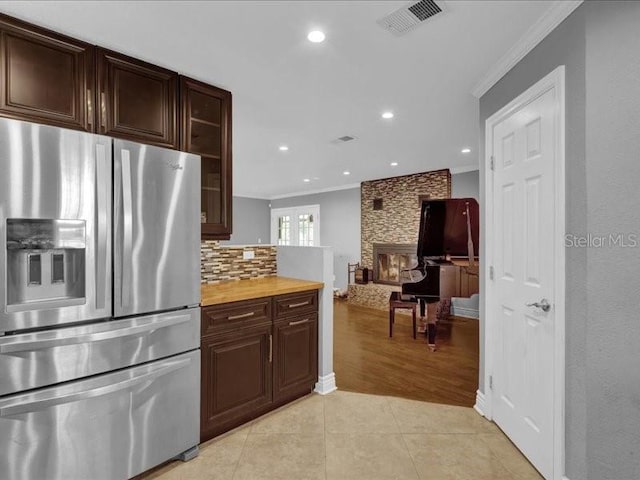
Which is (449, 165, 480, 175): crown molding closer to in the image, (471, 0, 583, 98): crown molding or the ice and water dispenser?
(471, 0, 583, 98): crown molding

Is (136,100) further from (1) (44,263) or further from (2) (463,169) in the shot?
(2) (463,169)

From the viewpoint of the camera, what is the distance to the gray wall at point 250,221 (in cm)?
959

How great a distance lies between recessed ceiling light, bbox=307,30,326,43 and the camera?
197cm

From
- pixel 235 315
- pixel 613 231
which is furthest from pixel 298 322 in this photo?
pixel 613 231

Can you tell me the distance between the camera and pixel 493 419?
8.17 feet

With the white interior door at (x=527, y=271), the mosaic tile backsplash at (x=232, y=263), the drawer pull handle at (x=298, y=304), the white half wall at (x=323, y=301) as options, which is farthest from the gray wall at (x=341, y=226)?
the white interior door at (x=527, y=271)

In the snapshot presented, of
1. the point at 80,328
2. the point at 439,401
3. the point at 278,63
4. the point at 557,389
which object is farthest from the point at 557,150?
the point at 80,328

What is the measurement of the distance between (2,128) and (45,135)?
15 centimetres

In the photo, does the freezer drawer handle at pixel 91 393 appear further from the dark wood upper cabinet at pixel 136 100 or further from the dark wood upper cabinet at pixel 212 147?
the dark wood upper cabinet at pixel 136 100

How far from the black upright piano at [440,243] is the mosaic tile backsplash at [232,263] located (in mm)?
1896

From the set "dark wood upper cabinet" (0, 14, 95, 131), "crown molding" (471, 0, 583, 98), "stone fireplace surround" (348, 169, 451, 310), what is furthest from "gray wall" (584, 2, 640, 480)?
"stone fireplace surround" (348, 169, 451, 310)

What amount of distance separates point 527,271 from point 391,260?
4.94 m

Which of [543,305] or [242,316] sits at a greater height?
[543,305]

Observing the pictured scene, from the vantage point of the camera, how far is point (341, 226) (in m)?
8.26
